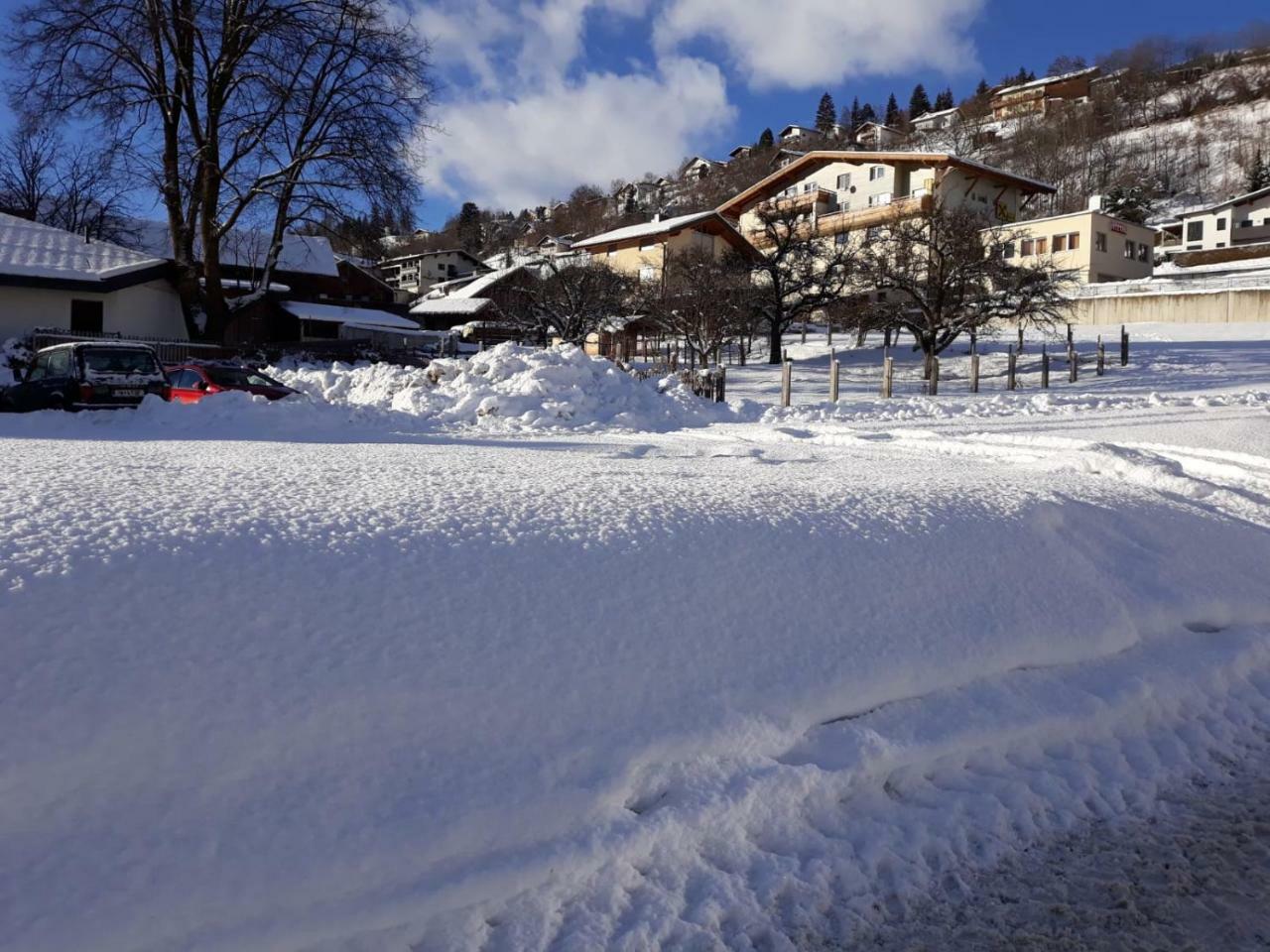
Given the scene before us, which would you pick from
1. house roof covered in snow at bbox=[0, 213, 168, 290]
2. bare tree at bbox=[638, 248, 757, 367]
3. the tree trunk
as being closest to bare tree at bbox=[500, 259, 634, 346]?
bare tree at bbox=[638, 248, 757, 367]

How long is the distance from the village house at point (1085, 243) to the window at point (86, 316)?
43272 millimetres

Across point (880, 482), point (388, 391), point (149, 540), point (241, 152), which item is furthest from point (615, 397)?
point (241, 152)

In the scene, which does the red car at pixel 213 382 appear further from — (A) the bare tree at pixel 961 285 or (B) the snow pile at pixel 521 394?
(A) the bare tree at pixel 961 285

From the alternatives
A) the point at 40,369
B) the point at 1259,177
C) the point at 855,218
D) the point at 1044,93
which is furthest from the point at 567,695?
the point at 1044,93

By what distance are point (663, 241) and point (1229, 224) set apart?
47.9 metres

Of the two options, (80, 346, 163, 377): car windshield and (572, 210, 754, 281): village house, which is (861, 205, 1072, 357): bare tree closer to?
(80, 346, 163, 377): car windshield

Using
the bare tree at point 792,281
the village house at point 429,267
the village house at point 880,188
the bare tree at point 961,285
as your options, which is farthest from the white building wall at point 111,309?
the village house at point 429,267

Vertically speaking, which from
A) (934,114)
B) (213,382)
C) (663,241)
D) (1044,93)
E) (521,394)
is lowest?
(521,394)

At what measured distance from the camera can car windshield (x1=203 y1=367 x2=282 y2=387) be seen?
15672 mm

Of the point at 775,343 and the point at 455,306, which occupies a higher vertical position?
the point at 455,306

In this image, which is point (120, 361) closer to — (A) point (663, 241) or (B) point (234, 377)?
(B) point (234, 377)

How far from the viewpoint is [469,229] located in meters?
112

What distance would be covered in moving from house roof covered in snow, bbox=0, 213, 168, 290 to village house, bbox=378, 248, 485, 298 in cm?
5418

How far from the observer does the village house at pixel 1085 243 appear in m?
48.7
